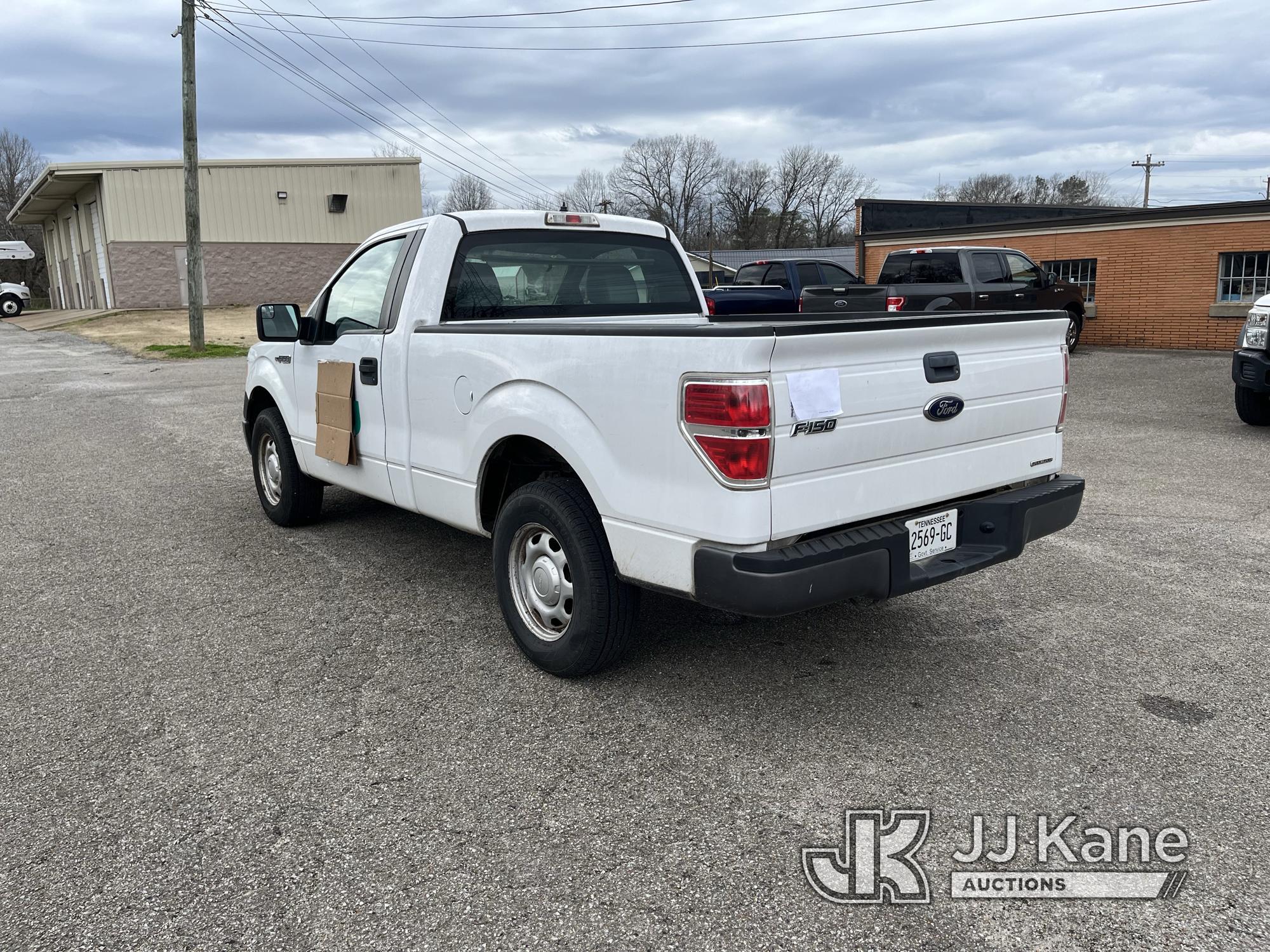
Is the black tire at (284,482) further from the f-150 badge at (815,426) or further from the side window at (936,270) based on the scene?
the side window at (936,270)

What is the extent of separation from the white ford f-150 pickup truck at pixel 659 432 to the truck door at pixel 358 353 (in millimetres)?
21

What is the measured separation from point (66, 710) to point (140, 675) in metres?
0.34

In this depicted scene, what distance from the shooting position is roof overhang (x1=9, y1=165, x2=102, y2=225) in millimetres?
32812

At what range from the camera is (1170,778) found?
3.13m

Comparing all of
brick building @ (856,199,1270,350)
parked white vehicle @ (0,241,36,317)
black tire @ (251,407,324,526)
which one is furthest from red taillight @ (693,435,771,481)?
parked white vehicle @ (0,241,36,317)

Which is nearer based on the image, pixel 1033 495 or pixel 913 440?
pixel 913 440

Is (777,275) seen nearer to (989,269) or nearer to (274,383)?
Answer: (989,269)

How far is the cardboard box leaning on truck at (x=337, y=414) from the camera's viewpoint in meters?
5.12

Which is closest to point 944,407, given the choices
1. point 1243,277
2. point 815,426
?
point 815,426

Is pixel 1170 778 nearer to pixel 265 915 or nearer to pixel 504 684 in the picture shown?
pixel 504 684

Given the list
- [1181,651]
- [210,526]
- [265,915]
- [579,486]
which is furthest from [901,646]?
[210,526]

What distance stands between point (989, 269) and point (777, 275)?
3901 millimetres

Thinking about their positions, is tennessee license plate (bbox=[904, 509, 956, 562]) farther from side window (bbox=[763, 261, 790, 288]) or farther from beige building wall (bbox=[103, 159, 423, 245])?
beige building wall (bbox=[103, 159, 423, 245])

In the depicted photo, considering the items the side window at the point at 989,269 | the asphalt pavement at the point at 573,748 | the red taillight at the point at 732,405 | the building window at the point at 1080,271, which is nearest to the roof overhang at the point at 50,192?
the side window at the point at 989,269
